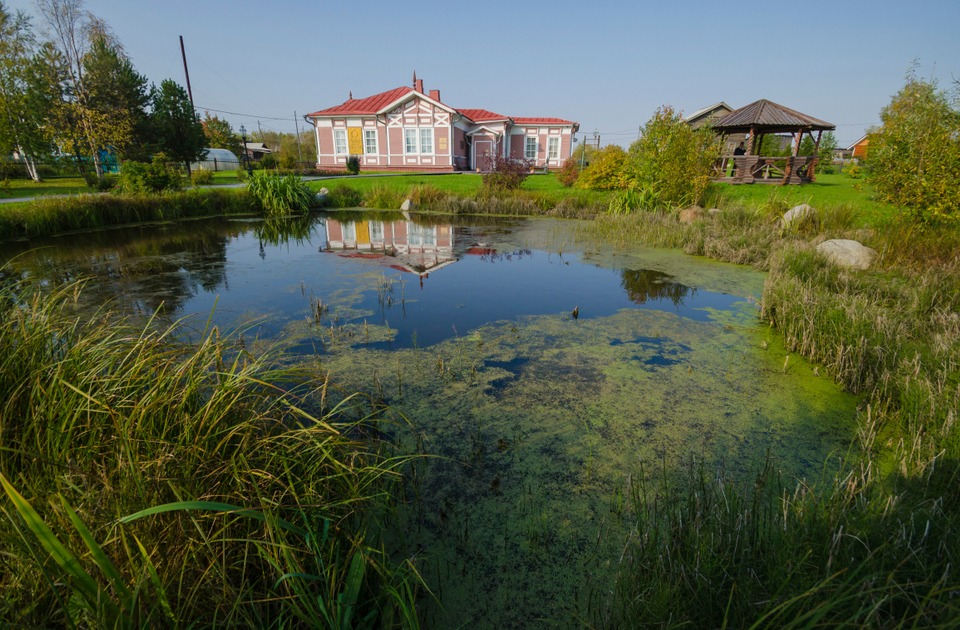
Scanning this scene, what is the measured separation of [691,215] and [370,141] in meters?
20.0

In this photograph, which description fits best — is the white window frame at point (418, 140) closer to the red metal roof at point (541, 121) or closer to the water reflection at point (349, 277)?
the red metal roof at point (541, 121)

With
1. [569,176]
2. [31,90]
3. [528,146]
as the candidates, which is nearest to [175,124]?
[31,90]

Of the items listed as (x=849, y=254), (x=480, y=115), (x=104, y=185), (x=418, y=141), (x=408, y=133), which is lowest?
(x=849, y=254)

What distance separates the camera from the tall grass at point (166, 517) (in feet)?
3.42

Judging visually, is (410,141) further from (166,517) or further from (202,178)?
(166,517)

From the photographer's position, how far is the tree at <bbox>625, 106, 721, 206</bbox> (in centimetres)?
999

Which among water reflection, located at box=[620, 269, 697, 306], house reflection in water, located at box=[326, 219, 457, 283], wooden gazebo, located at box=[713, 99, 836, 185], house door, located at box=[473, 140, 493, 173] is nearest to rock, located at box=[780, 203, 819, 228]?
water reflection, located at box=[620, 269, 697, 306]

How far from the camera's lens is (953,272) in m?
4.41

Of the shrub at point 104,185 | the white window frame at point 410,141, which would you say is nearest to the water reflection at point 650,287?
the shrub at point 104,185

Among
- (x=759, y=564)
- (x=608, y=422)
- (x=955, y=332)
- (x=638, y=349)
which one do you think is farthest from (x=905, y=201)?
(x=759, y=564)

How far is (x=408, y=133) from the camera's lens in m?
23.9

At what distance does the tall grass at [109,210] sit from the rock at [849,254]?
39.7 feet

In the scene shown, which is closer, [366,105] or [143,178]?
[143,178]

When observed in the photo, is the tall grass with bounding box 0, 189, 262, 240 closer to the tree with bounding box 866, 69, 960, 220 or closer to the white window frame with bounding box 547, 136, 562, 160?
the tree with bounding box 866, 69, 960, 220
